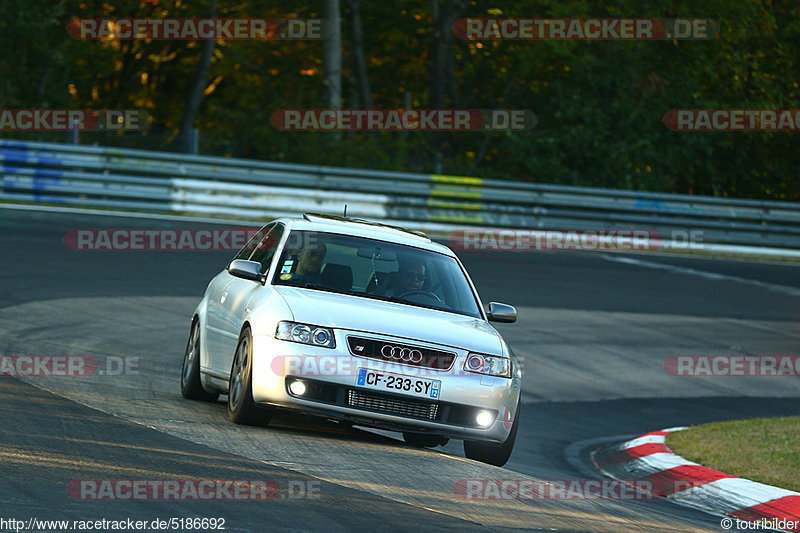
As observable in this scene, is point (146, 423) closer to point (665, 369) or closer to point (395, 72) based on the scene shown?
point (665, 369)

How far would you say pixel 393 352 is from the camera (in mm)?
8367

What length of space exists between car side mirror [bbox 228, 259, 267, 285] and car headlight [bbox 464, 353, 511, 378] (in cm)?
168

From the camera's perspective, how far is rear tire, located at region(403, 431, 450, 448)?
30.1 feet

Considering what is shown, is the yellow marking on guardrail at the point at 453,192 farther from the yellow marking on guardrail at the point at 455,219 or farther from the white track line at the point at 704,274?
the white track line at the point at 704,274

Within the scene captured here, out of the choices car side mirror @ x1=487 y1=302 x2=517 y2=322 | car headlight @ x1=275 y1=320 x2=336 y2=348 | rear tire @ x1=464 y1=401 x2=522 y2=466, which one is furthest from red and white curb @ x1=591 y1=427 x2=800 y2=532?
car headlight @ x1=275 y1=320 x2=336 y2=348

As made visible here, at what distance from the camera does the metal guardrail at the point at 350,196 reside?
2361 cm

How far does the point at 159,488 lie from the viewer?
6445mm

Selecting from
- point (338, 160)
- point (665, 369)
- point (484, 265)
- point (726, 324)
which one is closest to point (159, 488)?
point (665, 369)

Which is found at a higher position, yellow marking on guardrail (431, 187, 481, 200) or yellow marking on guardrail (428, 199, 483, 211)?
yellow marking on guardrail (431, 187, 481, 200)

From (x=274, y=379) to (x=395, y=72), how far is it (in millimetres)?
28582

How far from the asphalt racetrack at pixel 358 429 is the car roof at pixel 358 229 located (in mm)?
1444

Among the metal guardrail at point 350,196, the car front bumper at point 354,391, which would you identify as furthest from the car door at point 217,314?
the metal guardrail at point 350,196

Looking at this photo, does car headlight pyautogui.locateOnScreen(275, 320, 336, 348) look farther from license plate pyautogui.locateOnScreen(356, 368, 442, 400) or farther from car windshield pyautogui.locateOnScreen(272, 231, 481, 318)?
car windshield pyautogui.locateOnScreen(272, 231, 481, 318)

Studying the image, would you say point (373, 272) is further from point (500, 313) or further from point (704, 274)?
point (704, 274)
